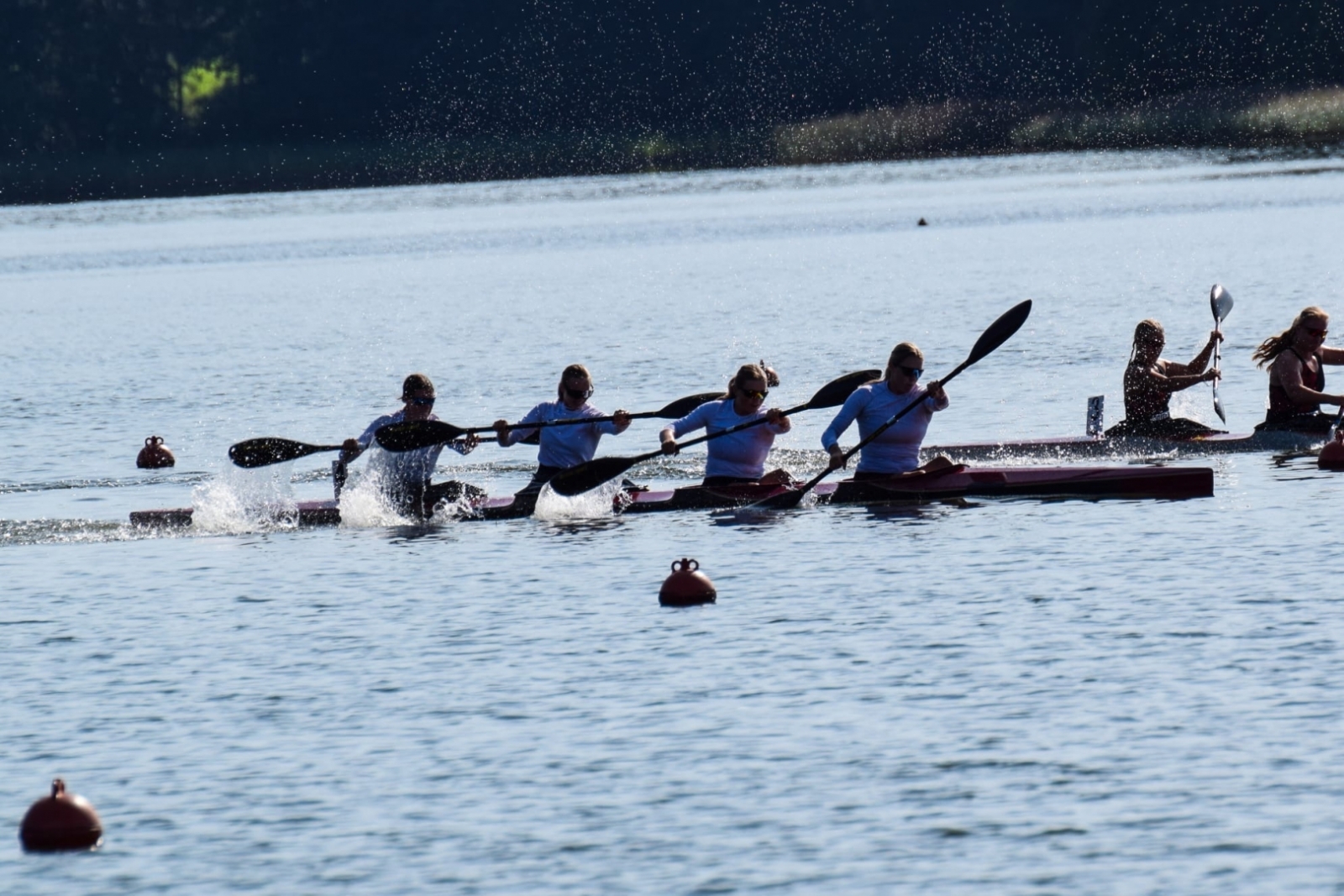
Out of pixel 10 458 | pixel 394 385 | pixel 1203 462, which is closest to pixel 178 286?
pixel 394 385

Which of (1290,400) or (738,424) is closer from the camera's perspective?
(738,424)

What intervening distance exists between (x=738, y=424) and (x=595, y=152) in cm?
9340

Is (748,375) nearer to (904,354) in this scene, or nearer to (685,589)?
(904,354)

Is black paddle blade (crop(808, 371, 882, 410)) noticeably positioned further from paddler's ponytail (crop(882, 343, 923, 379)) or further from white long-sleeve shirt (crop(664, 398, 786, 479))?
paddler's ponytail (crop(882, 343, 923, 379))

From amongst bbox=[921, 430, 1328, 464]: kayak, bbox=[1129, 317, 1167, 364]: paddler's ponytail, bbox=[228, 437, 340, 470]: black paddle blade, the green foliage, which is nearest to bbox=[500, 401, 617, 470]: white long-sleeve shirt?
bbox=[228, 437, 340, 470]: black paddle blade

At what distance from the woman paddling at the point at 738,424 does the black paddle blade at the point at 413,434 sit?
1.86 meters

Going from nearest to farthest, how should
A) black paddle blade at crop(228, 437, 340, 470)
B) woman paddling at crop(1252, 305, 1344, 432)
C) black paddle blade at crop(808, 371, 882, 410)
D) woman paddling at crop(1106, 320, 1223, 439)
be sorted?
black paddle blade at crop(808, 371, 882, 410) → woman paddling at crop(1252, 305, 1344, 432) → woman paddling at crop(1106, 320, 1223, 439) → black paddle blade at crop(228, 437, 340, 470)

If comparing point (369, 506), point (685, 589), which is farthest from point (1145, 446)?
point (369, 506)

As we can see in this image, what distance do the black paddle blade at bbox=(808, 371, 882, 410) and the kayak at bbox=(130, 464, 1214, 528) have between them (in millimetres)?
847

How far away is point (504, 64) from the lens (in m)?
116

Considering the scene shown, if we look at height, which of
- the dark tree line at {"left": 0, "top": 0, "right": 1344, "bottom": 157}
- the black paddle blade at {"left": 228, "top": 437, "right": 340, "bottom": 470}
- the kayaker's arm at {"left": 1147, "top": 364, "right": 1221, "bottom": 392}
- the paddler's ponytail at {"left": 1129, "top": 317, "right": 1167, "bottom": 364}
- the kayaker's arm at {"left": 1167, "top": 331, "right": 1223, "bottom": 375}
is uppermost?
the dark tree line at {"left": 0, "top": 0, "right": 1344, "bottom": 157}

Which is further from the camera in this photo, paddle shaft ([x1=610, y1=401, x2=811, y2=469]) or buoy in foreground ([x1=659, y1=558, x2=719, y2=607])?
paddle shaft ([x1=610, y1=401, x2=811, y2=469])

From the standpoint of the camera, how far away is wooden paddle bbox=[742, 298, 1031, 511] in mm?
19156

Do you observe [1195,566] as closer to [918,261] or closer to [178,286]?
[918,261]
